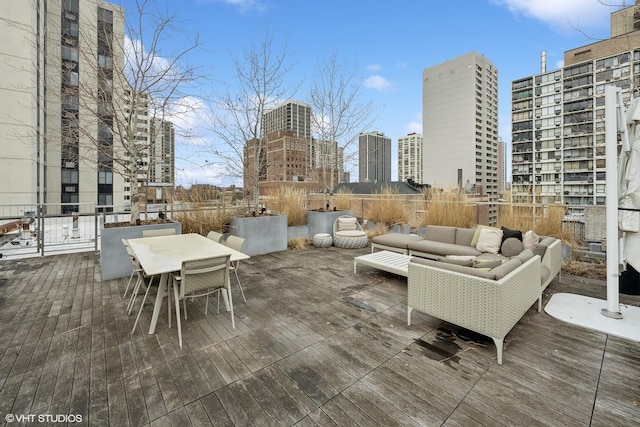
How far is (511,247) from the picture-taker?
3980mm

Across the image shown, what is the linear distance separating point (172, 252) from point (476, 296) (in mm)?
3132

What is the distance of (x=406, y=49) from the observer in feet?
38.3

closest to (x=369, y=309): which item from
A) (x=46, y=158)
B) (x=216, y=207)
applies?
(x=216, y=207)

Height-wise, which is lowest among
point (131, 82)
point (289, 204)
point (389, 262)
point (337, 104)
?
point (389, 262)

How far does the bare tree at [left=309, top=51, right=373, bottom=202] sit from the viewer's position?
8.74 m

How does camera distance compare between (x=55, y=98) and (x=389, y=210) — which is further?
(x=55, y=98)

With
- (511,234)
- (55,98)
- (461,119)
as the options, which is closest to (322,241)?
(511,234)

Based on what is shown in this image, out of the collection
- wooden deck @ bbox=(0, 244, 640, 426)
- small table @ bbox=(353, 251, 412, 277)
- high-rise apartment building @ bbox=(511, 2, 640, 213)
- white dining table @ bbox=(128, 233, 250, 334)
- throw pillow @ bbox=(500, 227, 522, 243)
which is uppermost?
high-rise apartment building @ bbox=(511, 2, 640, 213)

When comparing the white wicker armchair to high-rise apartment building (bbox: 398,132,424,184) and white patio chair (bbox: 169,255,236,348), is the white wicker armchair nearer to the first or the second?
white patio chair (bbox: 169,255,236,348)

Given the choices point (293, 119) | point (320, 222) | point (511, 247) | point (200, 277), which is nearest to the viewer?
point (200, 277)

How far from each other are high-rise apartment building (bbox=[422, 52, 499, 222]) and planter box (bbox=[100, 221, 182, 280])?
63771 millimetres

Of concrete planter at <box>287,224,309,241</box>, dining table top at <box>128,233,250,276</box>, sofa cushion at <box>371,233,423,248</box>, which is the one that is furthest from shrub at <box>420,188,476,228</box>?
dining table top at <box>128,233,250,276</box>

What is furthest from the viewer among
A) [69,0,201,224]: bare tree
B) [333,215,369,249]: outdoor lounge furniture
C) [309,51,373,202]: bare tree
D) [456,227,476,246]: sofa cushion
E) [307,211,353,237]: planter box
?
[309,51,373,202]: bare tree

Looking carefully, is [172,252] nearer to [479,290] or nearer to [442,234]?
[479,290]
